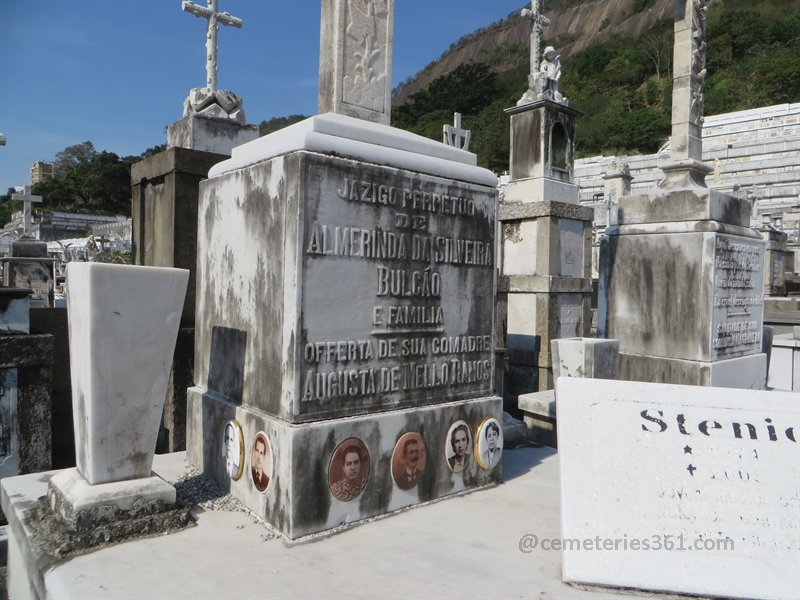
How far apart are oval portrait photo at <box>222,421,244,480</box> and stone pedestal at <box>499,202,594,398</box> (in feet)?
13.8

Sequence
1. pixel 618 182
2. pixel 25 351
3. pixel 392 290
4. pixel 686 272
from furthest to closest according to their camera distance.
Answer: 1. pixel 618 182
2. pixel 686 272
3. pixel 25 351
4. pixel 392 290

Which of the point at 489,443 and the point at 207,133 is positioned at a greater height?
the point at 207,133

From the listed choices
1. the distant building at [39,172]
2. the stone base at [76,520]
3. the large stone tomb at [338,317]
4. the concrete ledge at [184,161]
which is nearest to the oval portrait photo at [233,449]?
the large stone tomb at [338,317]

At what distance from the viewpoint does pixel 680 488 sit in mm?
2316

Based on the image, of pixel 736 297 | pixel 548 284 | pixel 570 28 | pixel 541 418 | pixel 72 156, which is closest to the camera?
pixel 541 418

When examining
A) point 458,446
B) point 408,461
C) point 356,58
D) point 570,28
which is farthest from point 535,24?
point 570,28

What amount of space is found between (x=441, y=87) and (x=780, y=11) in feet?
107

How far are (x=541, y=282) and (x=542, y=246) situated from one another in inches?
16.4

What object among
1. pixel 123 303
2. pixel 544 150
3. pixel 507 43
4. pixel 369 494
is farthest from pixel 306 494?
pixel 507 43

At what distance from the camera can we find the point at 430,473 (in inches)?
117

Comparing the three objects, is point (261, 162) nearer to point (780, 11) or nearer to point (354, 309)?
point (354, 309)

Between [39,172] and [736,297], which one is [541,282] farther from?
[39,172]

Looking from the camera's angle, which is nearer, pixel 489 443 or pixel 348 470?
pixel 348 470

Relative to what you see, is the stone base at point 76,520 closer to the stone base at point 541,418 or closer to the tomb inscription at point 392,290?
the tomb inscription at point 392,290
